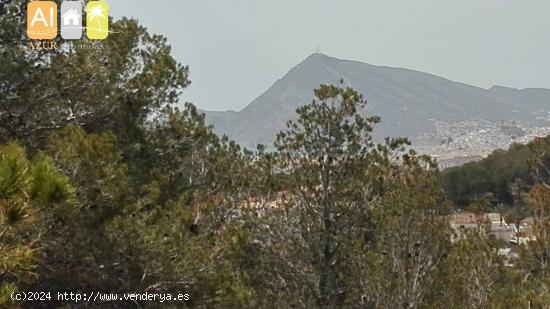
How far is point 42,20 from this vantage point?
7430 millimetres

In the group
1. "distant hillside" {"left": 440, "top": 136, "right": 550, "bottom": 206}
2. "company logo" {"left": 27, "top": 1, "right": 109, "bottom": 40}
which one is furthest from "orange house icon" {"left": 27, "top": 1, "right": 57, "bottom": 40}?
"distant hillside" {"left": 440, "top": 136, "right": 550, "bottom": 206}

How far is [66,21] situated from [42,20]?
23.3 inches

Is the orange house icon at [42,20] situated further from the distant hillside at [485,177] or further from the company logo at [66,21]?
the distant hillside at [485,177]

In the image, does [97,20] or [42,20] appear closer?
[42,20]

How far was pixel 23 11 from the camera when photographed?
7.30m

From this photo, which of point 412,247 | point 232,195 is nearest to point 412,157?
point 412,247

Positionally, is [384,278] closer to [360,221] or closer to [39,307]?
[360,221]

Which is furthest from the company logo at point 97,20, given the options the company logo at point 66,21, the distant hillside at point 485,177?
the distant hillside at point 485,177

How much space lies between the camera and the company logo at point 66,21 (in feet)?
24.2

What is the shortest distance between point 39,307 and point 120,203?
1467mm

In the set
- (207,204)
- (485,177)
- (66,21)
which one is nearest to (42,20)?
(66,21)

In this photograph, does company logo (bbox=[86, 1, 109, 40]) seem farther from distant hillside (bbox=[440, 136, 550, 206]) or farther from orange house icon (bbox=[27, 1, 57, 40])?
distant hillside (bbox=[440, 136, 550, 206])

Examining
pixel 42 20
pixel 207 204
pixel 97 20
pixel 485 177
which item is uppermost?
pixel 97 20

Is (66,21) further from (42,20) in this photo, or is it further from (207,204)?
(207,204)
